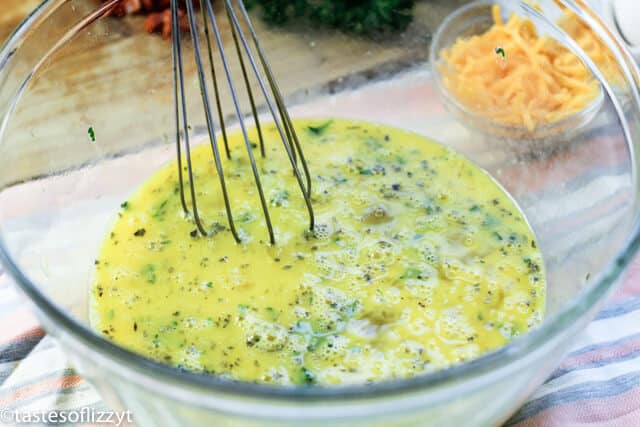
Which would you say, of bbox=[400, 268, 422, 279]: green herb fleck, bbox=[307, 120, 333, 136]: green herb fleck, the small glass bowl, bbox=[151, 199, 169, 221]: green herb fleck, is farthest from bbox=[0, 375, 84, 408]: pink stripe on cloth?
the small glass bowl

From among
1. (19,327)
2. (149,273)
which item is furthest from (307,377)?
(19,327)

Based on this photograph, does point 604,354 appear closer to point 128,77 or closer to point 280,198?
point 280,198

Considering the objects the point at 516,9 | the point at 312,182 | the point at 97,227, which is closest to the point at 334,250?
the point at 312,182

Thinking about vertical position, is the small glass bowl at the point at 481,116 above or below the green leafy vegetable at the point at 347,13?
below

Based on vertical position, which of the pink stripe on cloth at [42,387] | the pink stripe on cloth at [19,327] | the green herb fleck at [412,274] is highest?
the pink stripe on cloth at [19,327]

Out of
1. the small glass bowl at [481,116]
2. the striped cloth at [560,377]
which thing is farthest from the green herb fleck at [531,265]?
the small glass bowl at [481,116]

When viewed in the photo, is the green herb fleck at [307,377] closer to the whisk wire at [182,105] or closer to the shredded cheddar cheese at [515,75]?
the whisk wire at [182,105]
